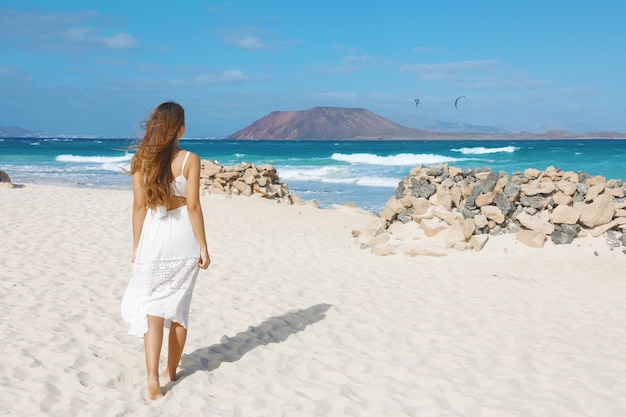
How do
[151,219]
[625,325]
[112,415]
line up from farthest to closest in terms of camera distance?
[625,325] → [151,219] → [112,415]

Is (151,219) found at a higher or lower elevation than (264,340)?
higher

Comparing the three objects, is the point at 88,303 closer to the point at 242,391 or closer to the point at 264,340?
the point at 264,340

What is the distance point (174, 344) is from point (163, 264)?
1.94ft

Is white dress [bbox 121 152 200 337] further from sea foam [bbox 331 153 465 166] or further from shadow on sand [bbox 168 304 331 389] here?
sea foam [bbox 331 153 465 166]

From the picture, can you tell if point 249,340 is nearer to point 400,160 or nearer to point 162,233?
point 162,233

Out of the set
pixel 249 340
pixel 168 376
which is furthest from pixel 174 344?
pixel 249 340

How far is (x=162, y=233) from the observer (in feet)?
11.9

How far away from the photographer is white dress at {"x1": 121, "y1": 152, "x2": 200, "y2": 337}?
11.9ft

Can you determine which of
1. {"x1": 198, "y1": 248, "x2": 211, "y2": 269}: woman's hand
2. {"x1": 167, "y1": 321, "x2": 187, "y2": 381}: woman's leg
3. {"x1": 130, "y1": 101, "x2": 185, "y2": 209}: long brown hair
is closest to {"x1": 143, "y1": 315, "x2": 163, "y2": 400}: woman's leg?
{"x1": 167, "y1": 321, "x2": 187, "y2": 381}: woman's leg

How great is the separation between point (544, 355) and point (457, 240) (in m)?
4.62

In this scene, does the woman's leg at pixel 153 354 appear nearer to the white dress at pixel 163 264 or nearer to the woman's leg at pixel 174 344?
the white dress at pixel 163 264

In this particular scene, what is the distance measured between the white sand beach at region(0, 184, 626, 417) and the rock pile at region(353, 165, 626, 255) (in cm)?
28

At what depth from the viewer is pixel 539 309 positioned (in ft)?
20.3

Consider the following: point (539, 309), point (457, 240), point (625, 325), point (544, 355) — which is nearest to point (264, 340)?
point (544, 355)
